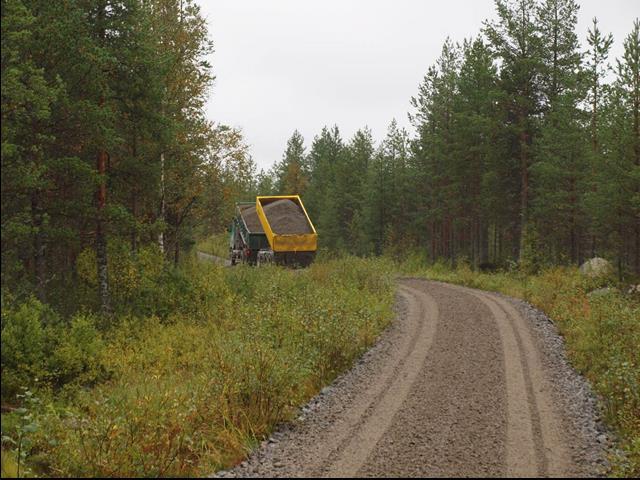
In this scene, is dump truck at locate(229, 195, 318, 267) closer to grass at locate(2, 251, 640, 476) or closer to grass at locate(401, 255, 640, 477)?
grass at locate(2, 251, 640, 476)

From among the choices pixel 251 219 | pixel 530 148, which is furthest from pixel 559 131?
pixel 251 219

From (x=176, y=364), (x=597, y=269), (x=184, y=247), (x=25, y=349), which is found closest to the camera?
(x=25, y=349)

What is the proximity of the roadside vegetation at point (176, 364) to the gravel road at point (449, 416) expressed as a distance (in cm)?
59

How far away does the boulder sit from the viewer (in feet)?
86.1

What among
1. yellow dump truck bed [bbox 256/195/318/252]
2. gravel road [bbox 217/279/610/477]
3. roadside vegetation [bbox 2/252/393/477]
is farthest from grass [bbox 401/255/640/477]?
yellow dump truck bed [bbox 256/195/318/252]

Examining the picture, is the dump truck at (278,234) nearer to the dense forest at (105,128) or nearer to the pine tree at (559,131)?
the dense forest at (105,128)

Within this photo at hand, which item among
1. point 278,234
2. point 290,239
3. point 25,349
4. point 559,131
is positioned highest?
point 559,131

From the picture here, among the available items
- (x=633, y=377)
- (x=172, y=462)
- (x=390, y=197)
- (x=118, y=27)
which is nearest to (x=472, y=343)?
(x=633, y=377)

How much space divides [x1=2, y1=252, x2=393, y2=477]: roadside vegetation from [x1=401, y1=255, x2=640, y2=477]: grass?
221 inches

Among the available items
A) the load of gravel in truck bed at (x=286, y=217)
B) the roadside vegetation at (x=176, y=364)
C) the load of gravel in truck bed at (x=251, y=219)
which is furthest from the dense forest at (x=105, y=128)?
the load of gravel in truck bed at (x=251, y=219)

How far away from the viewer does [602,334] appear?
15062 mm

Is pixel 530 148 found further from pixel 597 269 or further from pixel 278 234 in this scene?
pixel 278 234

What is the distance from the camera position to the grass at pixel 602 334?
1005cm

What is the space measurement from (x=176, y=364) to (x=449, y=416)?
7615 millimetres
